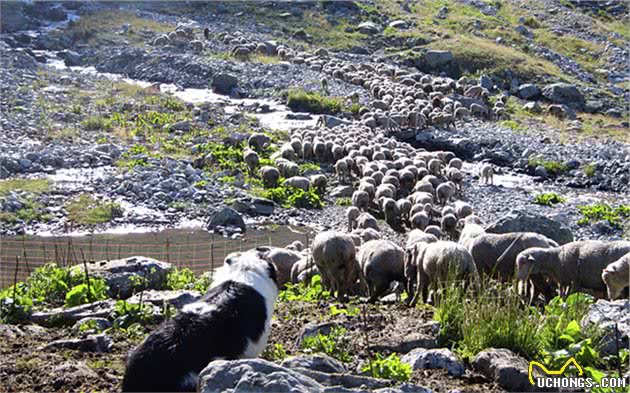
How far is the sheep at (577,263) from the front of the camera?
1224 cm

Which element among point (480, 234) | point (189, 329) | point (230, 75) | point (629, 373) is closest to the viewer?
point (189, 329)

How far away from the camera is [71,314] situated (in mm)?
9812

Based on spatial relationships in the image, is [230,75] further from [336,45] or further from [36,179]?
[36,179]

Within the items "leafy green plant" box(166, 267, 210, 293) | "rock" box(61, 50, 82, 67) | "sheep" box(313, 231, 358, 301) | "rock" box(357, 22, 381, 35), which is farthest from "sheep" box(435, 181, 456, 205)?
"rock" box(357, 22, 381, 35)

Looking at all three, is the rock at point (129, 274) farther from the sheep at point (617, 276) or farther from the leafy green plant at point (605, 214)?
the leafy green plant at point (605, 214)

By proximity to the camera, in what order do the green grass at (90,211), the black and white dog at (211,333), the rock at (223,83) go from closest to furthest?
the black and white dog at (211,333), the green grass at (90,211), the rock at (223,83)

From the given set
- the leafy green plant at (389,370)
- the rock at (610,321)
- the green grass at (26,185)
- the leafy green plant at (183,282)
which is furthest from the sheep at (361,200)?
the leafy green plant at (389,370)

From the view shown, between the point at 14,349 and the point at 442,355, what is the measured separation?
4.36 metres

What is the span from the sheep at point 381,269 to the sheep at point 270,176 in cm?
1104

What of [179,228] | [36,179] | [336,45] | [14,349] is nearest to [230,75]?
[336,45]

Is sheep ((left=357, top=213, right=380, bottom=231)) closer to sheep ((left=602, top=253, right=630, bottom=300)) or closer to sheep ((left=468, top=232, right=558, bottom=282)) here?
sheep ((left=468, top=232, right=558, bottom=282))

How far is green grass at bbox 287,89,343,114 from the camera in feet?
114

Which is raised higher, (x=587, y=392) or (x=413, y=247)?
(x=587, y=392)

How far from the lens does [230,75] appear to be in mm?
38938
